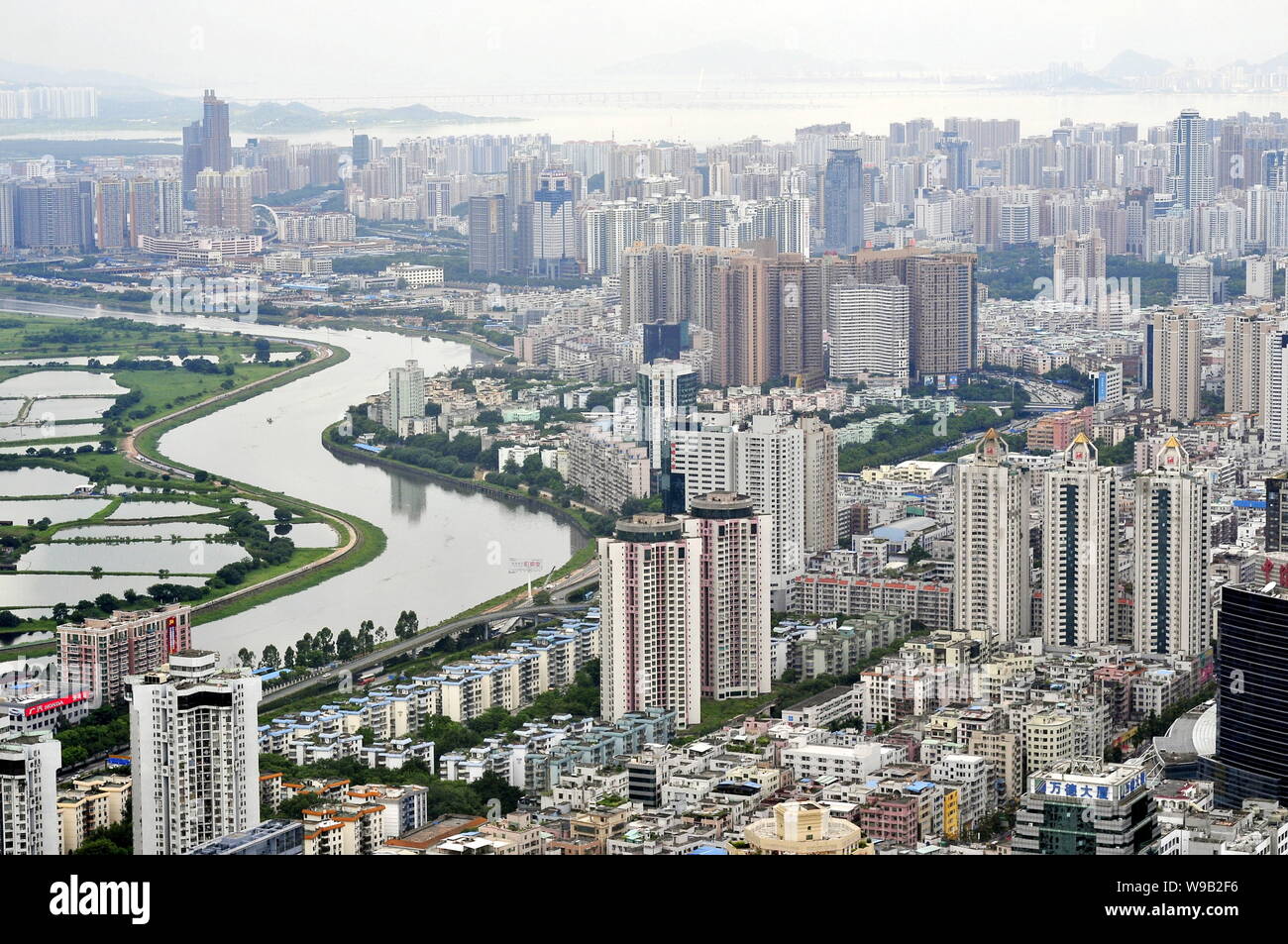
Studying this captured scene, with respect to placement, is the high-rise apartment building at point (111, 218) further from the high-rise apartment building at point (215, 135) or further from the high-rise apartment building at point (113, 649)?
the high-rise apartment building at point (113, 649)

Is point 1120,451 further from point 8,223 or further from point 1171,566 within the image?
point 8,223

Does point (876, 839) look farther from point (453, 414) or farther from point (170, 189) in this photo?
point (170, 189)

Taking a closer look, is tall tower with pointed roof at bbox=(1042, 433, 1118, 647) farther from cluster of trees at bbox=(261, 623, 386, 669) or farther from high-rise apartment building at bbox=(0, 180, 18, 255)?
high-rise apartment building at bbox=(0, 180, 18, 255)

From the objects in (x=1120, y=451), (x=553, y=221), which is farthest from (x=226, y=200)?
(x=1120, y=451)

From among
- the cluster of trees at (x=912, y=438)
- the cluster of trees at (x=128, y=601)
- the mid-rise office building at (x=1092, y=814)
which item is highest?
the mid-rise office building at (x=1092, y=814)

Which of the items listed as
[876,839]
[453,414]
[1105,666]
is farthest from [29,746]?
[453,414]

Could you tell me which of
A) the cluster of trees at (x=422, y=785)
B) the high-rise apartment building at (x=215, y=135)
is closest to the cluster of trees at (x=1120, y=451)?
the cluster of trees at (x=422, y=785)

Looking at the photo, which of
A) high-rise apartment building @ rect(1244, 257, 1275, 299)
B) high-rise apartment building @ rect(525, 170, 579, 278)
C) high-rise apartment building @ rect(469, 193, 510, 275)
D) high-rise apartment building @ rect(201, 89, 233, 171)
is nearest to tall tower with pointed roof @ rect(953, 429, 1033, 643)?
high-rise apartment building @ rect(201, 89, 233, 171)

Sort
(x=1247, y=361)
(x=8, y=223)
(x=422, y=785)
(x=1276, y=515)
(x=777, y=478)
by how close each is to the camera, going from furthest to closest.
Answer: (x=8, y=223)
(x=1247, y=361)
(x=777, y=478)
(x=1276, y=515)
(x=422, y=785)
